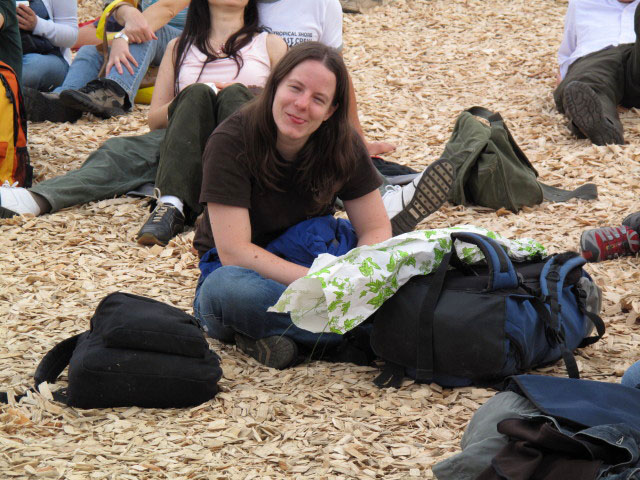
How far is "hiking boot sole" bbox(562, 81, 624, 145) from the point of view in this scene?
17.4ft

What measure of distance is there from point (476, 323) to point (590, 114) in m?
3.11

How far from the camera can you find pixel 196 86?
169 inches

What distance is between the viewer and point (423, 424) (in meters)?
2.62

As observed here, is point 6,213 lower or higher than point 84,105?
lower

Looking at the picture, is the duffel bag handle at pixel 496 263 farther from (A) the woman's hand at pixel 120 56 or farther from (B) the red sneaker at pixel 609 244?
(A) the woman's hand at pixel 120 56

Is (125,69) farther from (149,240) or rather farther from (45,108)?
(149,240)

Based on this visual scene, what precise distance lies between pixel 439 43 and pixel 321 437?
5788mm

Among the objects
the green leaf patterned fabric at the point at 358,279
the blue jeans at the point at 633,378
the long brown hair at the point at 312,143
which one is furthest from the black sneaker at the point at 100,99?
the blue jeans at the point at 633,378

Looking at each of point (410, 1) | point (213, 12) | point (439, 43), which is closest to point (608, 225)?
point (213, 12)

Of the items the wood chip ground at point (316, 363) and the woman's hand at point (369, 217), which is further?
the woman's hand at point (369, 217)

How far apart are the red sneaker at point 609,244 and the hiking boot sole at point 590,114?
1.56 meters

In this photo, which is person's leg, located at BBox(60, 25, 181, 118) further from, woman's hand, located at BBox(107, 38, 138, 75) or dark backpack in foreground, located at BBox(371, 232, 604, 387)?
dark backpack in foreground, located at BBox(371, 232, 604, 387)

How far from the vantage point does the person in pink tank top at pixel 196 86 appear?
429 cm

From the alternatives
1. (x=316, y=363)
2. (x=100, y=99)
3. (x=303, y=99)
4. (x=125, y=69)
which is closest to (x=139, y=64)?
(x=125, y=69)
